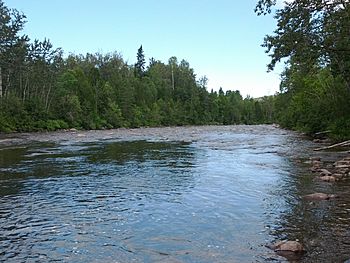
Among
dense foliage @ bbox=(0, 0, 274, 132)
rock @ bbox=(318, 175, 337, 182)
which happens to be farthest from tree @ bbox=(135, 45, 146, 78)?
rock @ bbox=(318, 175, 337, 182)

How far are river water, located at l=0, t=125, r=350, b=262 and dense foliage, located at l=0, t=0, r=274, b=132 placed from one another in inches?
1686

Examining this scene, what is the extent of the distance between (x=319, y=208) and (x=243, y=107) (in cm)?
15829

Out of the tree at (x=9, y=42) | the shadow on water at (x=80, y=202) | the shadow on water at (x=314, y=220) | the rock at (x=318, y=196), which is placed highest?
the tree at (x=9, y=42)

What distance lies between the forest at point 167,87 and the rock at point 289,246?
14055mm

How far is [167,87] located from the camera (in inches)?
5079

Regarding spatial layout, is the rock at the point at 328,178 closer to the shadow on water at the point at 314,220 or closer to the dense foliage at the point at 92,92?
the shadow on water at the point at 314,220

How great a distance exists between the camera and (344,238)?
27.1ft

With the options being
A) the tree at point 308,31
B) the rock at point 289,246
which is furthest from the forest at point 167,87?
the rock at point 289,246

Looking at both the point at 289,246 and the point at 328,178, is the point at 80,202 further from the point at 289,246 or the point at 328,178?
the point at 328,178

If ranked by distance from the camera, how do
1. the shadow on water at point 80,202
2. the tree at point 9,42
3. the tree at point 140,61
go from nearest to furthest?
the shadow on water at point 80,202 < the tree at point 9,42 < the tree at point 140,61

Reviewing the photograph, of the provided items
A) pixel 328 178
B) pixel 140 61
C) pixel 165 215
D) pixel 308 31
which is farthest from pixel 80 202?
pixel 140 61

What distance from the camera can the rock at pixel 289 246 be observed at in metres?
7.52

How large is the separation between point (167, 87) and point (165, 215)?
120 metres

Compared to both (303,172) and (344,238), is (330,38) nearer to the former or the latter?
(303,172)
